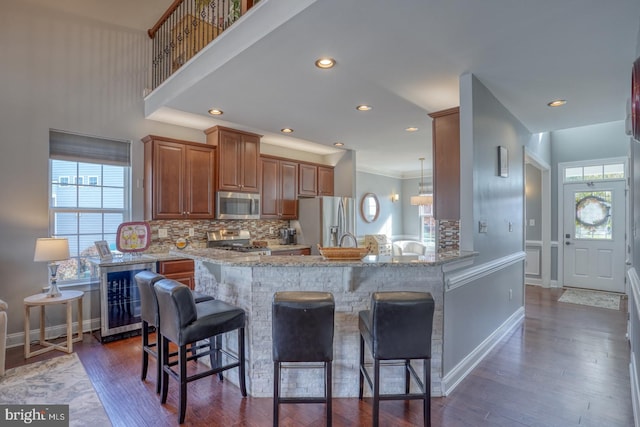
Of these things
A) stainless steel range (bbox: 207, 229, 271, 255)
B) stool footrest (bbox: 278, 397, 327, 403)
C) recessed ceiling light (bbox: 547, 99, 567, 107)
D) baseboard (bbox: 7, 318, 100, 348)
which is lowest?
baseboard (bbox: 7, 318, 100, 348)

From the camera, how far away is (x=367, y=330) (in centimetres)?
208

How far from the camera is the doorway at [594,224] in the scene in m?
5.42

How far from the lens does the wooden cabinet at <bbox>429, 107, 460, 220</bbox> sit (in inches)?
130

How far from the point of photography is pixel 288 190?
218 inches

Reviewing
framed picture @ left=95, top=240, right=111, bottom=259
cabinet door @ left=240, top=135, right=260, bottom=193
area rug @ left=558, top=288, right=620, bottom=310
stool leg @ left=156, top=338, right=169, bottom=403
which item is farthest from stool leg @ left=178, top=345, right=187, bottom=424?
area rug @ left=558, top=288, right=620, bottom=310

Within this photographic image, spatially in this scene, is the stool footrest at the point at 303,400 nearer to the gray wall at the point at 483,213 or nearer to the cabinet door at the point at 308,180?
the gray wall at the point at 483,213

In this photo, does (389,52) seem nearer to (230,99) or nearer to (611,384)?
(230,99)

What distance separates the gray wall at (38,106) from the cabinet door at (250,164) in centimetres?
153

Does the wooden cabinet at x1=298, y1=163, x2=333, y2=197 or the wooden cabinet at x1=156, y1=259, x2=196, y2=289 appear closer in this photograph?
the wooden cabinet at x1=156, y1=259, x2=196, y2=289

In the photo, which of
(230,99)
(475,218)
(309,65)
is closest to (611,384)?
(475,218)

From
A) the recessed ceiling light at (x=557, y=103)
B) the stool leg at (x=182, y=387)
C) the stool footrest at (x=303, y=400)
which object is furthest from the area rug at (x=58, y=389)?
the recessed ceiling light at (x=557, y=103)

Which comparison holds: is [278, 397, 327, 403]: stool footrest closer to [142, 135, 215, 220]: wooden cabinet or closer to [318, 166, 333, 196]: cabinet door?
[142, 135, 215, 220]: wooden cabinet

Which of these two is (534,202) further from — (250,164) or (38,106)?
(38,106)

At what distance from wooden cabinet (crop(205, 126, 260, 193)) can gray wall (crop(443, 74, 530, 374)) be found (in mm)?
3028
